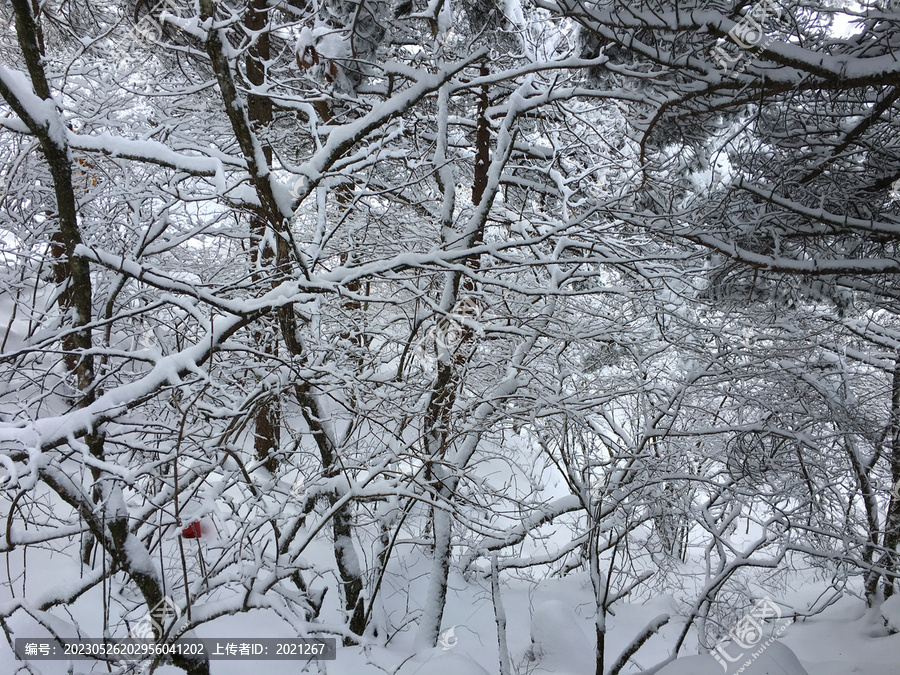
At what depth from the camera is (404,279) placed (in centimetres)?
348

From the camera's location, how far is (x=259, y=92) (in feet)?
11.3

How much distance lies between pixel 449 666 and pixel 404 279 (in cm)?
230

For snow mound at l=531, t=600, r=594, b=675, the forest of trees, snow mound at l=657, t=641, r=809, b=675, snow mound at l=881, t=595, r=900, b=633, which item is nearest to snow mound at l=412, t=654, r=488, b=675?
the forest of trees

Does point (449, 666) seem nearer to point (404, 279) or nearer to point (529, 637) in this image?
point (404, 279)

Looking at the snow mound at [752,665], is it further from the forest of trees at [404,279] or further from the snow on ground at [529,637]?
the forest of trees at [404,279]

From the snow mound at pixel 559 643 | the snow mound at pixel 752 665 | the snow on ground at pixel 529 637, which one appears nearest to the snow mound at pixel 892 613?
the snow on ground at pixel 529 637

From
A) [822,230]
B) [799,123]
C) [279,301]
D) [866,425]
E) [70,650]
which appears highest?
[799,123]

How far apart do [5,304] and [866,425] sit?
52.1 ft

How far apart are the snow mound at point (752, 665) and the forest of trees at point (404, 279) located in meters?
1.00

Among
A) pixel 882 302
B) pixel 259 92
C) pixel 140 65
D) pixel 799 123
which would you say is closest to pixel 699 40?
pixel 799 123

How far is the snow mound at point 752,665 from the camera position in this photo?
2.78 meters

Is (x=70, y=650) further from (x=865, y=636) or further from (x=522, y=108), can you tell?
(x=865, y=636)

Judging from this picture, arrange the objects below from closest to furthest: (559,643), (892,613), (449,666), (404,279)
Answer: (449,666)
(404,279)
(559,643)
(892,613)

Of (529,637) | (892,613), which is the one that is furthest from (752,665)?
(892,613)
